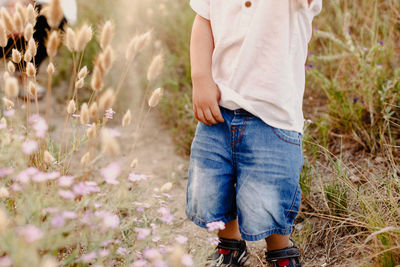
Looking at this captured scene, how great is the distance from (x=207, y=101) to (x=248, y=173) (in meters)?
0.27

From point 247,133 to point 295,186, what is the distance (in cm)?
24

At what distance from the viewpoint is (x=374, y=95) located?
2285mm

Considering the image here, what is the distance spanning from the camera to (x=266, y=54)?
4.54 feet

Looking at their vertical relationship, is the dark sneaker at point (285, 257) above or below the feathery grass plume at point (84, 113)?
below

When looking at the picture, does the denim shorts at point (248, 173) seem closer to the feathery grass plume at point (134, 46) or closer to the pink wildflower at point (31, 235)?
the feathery grass plume at point (134, 46)

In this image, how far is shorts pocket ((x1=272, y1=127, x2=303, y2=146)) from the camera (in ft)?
4.56

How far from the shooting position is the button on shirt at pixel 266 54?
1356 millimetres

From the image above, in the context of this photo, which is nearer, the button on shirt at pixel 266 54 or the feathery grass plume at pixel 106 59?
the feathery grass plume at pixel 106 59

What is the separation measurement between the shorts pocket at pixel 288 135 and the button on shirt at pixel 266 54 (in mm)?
17

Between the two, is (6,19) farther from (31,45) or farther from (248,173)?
(248,173)

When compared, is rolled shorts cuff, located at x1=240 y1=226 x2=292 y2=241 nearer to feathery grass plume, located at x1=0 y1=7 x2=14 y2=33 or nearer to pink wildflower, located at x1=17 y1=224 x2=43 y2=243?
pink wildflower, located at x1=17 y1=224 x2=43 y2=243

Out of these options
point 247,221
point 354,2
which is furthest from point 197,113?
point 354,2

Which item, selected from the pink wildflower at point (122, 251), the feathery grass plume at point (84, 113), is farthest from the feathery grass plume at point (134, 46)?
the pink wildflower at point (122, 251)

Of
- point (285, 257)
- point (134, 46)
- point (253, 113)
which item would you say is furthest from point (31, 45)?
point (285, 257)
